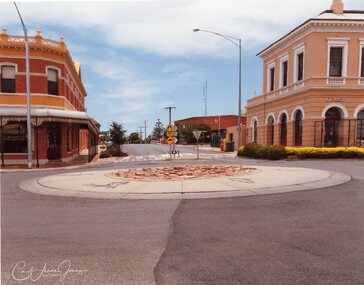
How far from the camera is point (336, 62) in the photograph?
86.4 ft

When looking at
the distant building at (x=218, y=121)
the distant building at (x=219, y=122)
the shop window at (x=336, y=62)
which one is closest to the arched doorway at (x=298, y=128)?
the shop window at (x=336, y=62)

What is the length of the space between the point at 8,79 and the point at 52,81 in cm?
286

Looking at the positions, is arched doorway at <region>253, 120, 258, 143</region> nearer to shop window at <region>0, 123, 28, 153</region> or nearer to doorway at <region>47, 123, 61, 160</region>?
doorway at <region>47, 123, 61, 160</region>

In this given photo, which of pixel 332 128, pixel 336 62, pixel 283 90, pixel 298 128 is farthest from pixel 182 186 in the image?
pixel 283 90

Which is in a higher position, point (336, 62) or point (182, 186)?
point (336, 62)

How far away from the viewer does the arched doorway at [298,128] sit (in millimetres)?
27378

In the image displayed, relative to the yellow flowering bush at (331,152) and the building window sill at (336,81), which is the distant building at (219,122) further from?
the yellow flowering bush at (331,152)

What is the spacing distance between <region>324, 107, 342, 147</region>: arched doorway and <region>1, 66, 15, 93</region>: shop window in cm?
2482

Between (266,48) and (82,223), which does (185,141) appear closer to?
(266,48)

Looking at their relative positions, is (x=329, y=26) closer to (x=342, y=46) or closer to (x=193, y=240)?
(x=342, y=46)

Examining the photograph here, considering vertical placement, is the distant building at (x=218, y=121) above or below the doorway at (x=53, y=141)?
above

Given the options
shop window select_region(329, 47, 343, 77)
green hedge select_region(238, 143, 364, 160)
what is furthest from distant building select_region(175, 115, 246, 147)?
green hedge select_region(238, 143, 364, 160)

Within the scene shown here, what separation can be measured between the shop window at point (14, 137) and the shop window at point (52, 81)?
10.6 feet

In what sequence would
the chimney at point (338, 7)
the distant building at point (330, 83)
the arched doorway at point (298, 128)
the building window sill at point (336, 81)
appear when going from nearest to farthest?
the distant building at point (330, 83) → the building window sill at point (336, 81) → the arched doorway at point (298, 128) → the chimney at point (338, 7)
